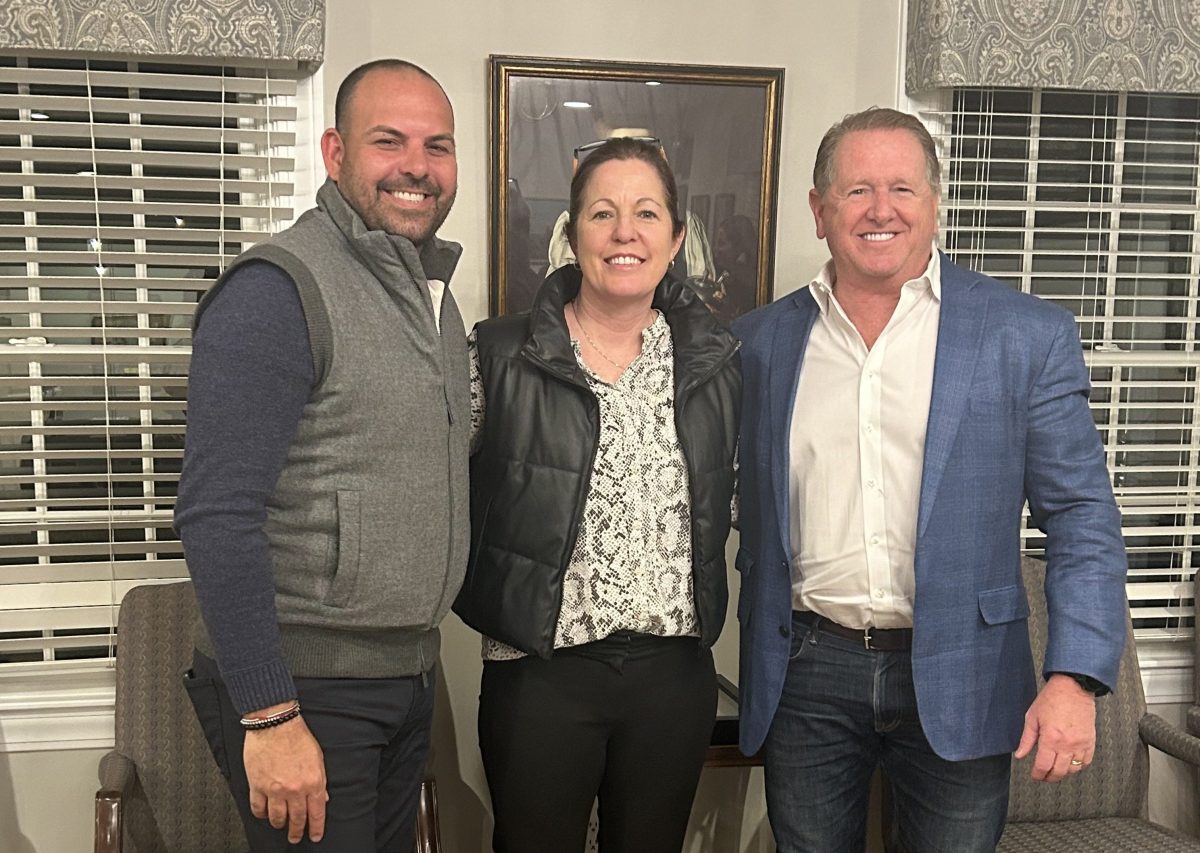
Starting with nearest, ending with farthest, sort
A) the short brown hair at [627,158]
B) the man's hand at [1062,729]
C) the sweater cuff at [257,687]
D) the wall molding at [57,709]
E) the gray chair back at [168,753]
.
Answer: the sweater cuff at [257,687] → the man's hand at [1062,729] → the short brown hair at [627,158] → the gray chair back at [168,753] → the wall molding at [57,709]

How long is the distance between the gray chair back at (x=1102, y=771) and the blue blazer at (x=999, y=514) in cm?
78

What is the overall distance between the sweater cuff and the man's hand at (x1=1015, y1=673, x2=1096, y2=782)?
1132mm

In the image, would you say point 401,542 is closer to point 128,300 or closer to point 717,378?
point 717,378

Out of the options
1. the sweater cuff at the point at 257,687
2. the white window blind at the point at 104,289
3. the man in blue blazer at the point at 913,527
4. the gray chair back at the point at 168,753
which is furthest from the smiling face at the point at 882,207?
the gray chair back at the point at 168,753

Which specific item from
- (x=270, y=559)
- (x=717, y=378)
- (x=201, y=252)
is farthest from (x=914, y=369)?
(x=201, y=252)

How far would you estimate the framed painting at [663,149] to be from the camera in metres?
2.50

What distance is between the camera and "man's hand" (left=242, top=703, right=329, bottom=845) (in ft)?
4.84

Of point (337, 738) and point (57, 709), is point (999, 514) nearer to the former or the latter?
point (337, 738)

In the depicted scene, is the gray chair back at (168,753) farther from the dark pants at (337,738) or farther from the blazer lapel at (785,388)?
the blazer lapel at (785,388)

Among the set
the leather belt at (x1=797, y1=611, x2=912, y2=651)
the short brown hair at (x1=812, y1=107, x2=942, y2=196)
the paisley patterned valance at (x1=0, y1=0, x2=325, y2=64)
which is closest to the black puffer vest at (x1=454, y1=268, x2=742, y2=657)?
the leather belt at (x1=797, y1=611, x2=912, y2=651)

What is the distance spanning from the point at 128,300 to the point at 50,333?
17 centimetres

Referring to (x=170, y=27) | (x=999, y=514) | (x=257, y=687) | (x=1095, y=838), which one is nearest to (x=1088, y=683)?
(x=999, y=514)

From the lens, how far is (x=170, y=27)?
2225 mm

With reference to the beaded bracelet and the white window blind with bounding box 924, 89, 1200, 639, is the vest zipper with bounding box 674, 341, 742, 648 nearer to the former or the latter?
the beaded bracelet
